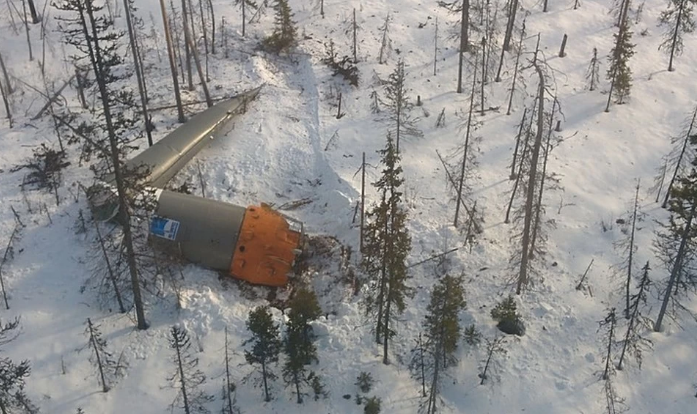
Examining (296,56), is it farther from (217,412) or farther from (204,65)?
(217,412)

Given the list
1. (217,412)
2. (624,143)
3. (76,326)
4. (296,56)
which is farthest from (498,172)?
Result: (76,326)

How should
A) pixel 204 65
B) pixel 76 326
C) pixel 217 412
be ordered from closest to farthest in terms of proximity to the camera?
pixel 217 412
pixel 76 326
pixel 204 65

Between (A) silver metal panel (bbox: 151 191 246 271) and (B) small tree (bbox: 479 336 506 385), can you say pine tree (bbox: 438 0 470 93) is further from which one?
(B) small tree (bbox: 479 336 506 385)

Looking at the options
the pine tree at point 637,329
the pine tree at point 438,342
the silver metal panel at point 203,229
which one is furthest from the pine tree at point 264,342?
the pine tree at point 637,329

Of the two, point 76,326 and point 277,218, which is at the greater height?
point 277,218

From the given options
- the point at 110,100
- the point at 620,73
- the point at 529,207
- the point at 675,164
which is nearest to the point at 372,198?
the point at 529,207

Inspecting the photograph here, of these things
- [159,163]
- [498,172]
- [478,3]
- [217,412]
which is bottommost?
[217,412]

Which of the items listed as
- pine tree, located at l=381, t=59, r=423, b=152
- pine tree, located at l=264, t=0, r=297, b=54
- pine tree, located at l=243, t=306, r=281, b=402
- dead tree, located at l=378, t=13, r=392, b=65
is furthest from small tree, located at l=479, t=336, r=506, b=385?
pine tree, located at l=264, t=0, r=297, b=54
